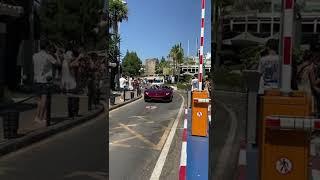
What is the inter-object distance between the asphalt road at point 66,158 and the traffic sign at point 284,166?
1.26m

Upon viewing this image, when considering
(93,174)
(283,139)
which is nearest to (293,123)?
(283,139)

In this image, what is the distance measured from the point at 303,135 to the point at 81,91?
1.59 meters

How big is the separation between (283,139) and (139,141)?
71.8 inches

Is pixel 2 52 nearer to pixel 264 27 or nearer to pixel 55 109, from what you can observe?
pixel 55 109

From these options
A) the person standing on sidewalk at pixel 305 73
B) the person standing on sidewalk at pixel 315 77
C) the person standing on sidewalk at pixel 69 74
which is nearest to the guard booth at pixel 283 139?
the person standing on sidewalk at pixel 69 74

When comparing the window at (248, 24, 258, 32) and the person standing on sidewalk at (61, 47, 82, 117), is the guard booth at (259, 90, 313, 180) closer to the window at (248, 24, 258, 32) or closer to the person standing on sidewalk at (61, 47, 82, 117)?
the window at (248, 24, 258, 32)

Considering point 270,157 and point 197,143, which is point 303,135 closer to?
point 270,157

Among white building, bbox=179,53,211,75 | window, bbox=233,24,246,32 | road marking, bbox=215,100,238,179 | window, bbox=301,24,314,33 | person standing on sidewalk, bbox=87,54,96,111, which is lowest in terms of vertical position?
road marking, bbox=215,100,238,179

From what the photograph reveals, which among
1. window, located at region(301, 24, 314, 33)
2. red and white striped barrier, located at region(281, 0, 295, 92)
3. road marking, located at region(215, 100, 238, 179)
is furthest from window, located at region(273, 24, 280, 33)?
road marking, located at region(215, 100, 238, 179)

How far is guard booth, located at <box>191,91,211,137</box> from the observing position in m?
10.5

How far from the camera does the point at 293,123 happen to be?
4414 mm

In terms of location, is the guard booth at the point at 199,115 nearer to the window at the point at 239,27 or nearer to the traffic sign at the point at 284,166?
the traffic sign at the point at 284,166

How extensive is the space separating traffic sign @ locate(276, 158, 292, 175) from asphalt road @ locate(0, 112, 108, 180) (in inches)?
49.5

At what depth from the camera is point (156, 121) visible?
6316 mm
